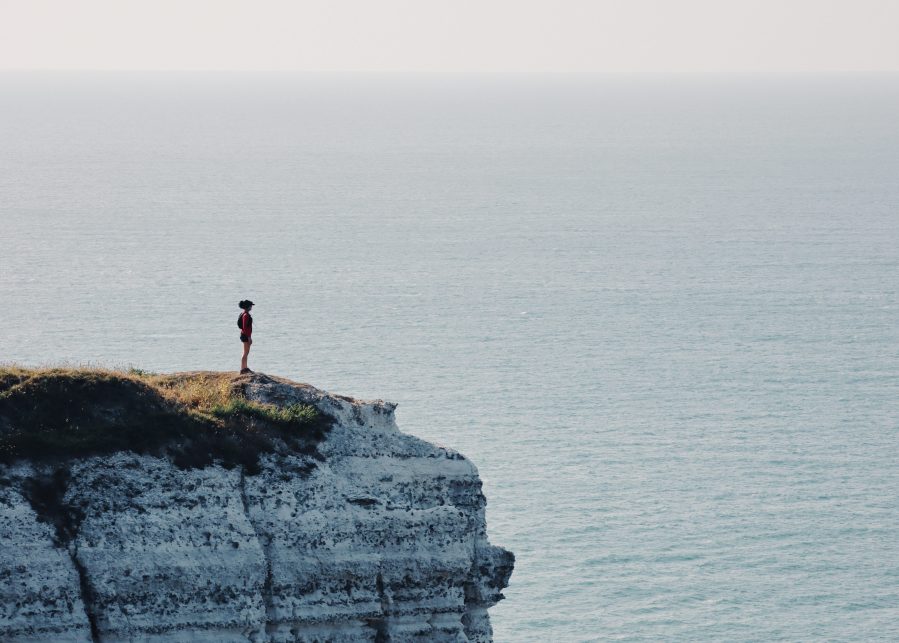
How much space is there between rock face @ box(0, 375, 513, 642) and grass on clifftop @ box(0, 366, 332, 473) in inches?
18.3

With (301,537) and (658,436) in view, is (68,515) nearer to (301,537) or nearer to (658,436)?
(301,537)

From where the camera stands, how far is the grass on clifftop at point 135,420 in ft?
126

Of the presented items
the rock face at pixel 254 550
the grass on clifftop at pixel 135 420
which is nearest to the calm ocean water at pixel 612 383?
the grass on clifftop at pixel 135 420

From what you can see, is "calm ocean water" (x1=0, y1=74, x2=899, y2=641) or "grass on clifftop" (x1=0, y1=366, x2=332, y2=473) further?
"calm ocean water" (x1=0, y1=74, x2=899, y2=641)

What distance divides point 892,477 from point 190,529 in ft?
258

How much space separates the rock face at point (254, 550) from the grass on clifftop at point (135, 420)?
0.47 m

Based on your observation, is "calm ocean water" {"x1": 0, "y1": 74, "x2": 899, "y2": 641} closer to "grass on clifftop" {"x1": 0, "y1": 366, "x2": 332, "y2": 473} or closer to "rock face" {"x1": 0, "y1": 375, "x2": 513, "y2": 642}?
"grass on clifftop" {"x1": 0, "y1": 366, "x2": 332, "y2": 473}

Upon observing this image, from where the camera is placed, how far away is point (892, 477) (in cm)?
10688

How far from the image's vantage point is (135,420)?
1551 inches

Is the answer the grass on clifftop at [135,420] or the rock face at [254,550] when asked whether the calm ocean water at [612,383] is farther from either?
the rock face at [254,550]

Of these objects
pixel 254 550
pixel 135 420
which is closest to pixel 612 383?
pixel 135 420

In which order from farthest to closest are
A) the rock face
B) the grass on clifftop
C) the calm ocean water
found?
the calm ocean water, the grass on clifftop, the rock face

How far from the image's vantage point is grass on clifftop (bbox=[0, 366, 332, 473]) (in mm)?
38281

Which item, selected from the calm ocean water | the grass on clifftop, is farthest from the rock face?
the calm ocean water
